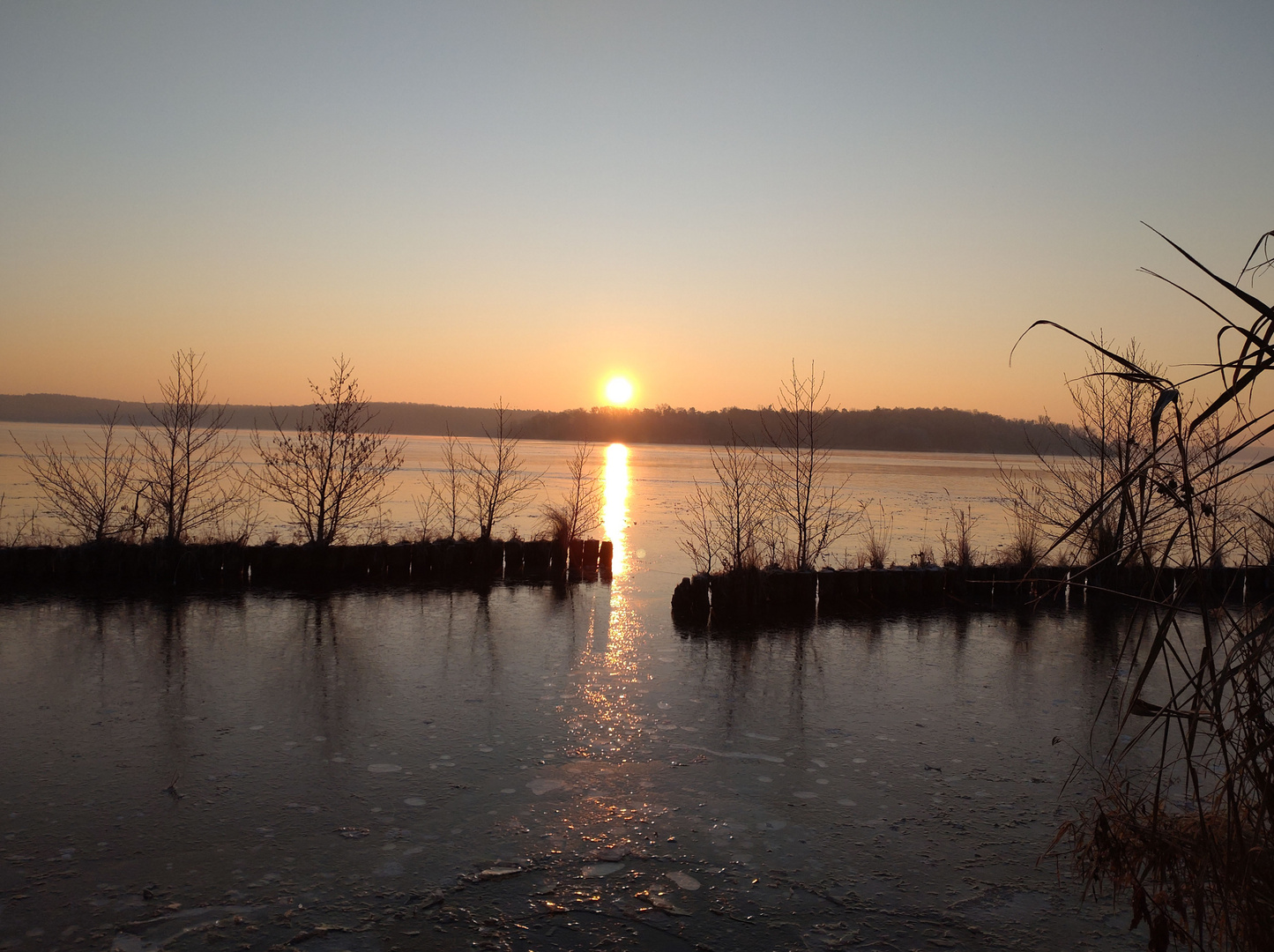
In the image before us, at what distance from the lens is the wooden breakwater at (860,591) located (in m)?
12.0

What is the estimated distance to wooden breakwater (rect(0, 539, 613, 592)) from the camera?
12.8 metres

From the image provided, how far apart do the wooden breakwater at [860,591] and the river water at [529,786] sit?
56.2 inches

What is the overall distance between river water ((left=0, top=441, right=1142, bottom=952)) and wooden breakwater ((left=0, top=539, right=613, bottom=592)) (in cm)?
237

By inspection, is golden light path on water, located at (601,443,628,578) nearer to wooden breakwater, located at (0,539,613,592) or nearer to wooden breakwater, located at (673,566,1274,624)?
wooden breakwater, located at (0,539,613,592)

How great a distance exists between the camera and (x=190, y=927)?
4223 mm

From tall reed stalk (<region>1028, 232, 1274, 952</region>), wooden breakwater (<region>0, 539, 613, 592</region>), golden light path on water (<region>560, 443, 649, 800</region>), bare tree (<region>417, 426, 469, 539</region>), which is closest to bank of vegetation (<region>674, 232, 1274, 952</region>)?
tall reed stalk (<region>1028, 232, 1274, 952</region>)

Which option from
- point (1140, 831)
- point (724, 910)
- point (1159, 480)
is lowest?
point (724, 910)

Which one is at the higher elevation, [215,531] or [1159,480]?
[1159,480]

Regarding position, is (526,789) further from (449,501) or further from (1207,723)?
(449,501)

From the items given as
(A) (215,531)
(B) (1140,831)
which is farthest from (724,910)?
(A) (215,531)

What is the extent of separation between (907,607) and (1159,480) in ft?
36.6

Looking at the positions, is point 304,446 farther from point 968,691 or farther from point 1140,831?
point 1140,831

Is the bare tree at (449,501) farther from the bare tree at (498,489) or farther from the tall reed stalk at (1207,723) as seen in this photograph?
the tall reed stalk at (1207,723)

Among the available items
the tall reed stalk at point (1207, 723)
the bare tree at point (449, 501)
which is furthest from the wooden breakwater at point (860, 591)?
the tall reed stalk at point (1207, 723)
